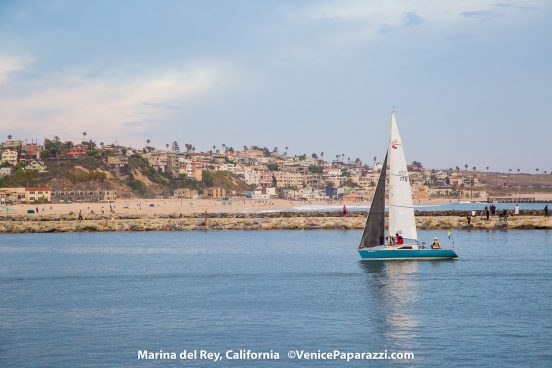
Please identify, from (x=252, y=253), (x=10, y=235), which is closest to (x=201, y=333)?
(x=252, y=253)

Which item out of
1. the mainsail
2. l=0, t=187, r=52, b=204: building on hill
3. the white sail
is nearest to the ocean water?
the mainsail

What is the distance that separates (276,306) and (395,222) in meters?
15.9

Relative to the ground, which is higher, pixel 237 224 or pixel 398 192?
pixel 398 192

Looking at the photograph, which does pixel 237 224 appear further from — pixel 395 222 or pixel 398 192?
pixel 398 192

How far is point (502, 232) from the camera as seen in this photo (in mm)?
75438

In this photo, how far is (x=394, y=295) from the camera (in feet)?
119

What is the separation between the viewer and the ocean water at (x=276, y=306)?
25.5m

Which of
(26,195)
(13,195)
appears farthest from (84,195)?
(13,195)

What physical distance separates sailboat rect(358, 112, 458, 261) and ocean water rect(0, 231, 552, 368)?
32.2 inches

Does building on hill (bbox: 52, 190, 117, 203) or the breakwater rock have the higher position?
building on hill (bbox: 52, 190, 117, 203)

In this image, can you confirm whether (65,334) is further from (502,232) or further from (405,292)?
(502,232)

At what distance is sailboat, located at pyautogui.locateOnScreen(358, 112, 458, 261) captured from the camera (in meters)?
46.6

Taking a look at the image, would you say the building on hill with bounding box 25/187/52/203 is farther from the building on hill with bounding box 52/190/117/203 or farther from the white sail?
the white sail

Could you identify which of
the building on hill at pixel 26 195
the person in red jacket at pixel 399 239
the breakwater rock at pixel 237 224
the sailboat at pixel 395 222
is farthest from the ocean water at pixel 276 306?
→ the building on hill at pixel 26 195
